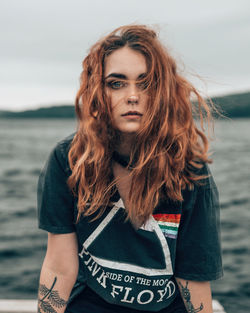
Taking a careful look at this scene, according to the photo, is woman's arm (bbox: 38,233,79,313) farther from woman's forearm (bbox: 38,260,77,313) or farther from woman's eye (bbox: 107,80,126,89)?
woman's eye (bbox: 107,80,126,89)

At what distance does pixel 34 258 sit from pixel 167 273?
24.6 feet

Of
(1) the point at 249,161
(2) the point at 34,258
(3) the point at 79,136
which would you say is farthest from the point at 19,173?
(3) the point at 79,136

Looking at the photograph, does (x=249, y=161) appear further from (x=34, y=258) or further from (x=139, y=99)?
(x=139, y=99)

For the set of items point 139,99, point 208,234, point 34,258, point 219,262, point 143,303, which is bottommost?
point 34,258

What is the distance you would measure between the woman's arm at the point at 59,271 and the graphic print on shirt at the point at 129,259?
4.0 inches

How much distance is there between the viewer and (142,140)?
179cm

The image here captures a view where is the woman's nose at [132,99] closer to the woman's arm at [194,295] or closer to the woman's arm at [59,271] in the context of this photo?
the woman's arm at [59,271]

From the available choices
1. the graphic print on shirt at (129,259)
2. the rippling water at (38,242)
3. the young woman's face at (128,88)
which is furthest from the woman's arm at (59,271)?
the rippling water at (38,242)

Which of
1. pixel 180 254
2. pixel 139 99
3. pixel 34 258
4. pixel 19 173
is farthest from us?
pixel 19 173

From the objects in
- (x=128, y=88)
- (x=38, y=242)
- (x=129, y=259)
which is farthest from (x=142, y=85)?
(x=38, y=242)

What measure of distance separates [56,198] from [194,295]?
0.74m

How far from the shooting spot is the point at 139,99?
5.77 feet

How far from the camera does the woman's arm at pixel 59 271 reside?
1854 millimetres

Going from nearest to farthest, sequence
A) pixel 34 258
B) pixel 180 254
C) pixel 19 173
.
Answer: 1. pixel 180 254
2. pixel 34 258
3. pixel 19 173
